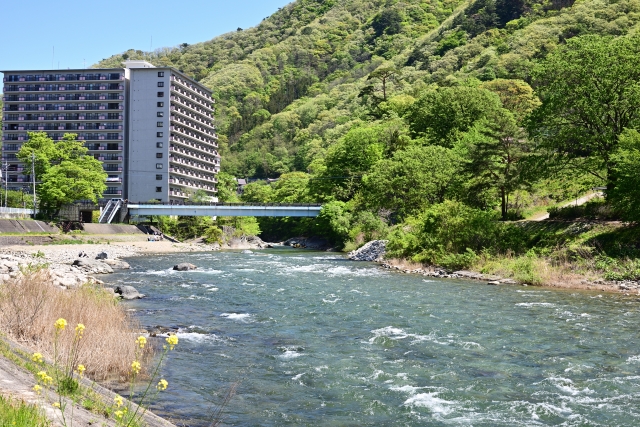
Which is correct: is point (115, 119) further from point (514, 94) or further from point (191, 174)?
point (514, 94)

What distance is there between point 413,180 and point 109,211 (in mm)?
56231

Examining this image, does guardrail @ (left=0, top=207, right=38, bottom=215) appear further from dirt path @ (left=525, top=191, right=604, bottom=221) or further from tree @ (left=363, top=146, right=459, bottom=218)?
dirt path @ (left=525, top=191, right=604, bottom=221)

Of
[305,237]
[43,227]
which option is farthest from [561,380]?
[305,237]

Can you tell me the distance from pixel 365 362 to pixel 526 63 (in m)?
114

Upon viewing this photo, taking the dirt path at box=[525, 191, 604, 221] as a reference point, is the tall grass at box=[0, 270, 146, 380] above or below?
below

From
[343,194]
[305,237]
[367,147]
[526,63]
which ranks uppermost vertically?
[526,63]

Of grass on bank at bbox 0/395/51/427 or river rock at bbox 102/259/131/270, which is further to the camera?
river rock at bbox 102/259/131/270

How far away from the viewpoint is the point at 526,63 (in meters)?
114

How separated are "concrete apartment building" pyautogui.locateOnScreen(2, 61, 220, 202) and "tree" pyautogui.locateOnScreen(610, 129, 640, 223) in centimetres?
9940

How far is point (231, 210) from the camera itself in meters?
86.5

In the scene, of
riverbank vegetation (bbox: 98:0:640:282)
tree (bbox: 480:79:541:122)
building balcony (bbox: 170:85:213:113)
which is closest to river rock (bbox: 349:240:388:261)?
riverbank vegetation (bbox: 98:0:640:282)

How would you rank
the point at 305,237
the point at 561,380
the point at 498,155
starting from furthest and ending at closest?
the point at 305,237 → the point at 498,155 → the point at 561,380

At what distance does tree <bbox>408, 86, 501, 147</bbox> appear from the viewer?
79812mm

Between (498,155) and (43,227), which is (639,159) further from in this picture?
(43,227)
